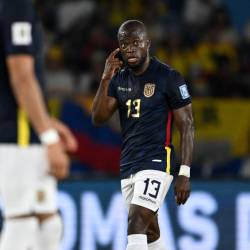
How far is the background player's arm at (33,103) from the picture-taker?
4.57 meters

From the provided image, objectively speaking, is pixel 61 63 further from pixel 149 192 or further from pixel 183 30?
pixel 149 192

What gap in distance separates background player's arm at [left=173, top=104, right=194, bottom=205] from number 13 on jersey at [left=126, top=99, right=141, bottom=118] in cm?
25

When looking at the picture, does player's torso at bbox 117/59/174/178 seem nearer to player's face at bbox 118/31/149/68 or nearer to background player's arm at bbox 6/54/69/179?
player's face at bbox 118/31/149/68

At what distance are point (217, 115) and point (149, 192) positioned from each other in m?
4.47

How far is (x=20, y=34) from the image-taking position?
4688mm

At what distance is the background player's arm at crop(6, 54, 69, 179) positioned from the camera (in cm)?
457

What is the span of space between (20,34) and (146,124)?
2194 millimetres

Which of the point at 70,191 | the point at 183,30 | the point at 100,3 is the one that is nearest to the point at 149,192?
the point at 70,191

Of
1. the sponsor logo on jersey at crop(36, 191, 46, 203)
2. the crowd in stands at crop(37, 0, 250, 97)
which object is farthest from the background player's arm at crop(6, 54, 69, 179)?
the crowd in stands at crop(37, 0, 250, 97)

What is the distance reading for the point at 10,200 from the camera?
4.84 metres

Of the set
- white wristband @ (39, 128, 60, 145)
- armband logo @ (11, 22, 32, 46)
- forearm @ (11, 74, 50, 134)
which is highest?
armband logo @ (11, 22, 32, 46)

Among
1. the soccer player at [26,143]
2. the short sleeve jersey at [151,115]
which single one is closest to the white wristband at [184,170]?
the short sleeve jersey at [151,115]

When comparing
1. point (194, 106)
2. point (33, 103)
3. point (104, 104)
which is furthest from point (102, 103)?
point (194, 106)

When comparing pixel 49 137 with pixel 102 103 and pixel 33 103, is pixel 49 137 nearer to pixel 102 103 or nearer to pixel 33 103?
pixel 33 103
